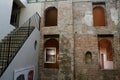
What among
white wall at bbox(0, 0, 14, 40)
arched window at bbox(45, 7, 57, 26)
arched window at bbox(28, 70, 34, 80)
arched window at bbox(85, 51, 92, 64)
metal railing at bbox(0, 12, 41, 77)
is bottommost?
arched window at bbox(28, 70, 34, 80)

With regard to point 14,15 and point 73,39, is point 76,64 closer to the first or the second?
point 73,39

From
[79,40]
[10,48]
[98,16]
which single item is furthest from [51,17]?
[10,48]

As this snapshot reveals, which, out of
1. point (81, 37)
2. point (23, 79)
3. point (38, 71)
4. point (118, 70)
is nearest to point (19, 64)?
point (23, 79)

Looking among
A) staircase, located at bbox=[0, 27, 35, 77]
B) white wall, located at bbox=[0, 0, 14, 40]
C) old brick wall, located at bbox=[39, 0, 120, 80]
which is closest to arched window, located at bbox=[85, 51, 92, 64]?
old brick wall, located at bbox=[39, 0, 120, 80]

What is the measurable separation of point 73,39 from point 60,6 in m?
2.31

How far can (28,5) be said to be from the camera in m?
9.19

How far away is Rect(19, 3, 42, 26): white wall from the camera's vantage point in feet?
29.4

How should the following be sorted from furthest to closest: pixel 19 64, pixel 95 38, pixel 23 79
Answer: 1. pixel 95 38
2. pixel 23 79
3. pixel 19 64

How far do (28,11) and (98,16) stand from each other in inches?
188

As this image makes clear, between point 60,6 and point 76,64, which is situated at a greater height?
point 60,6

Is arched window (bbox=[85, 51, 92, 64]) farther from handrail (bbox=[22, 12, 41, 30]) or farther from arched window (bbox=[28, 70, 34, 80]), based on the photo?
handrail (bbox=[22, 12, 41, 30])

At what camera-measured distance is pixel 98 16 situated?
30.0 feet

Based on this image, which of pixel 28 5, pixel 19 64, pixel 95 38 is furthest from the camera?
pixel 28 5

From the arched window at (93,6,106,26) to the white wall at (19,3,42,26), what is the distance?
3.76m
